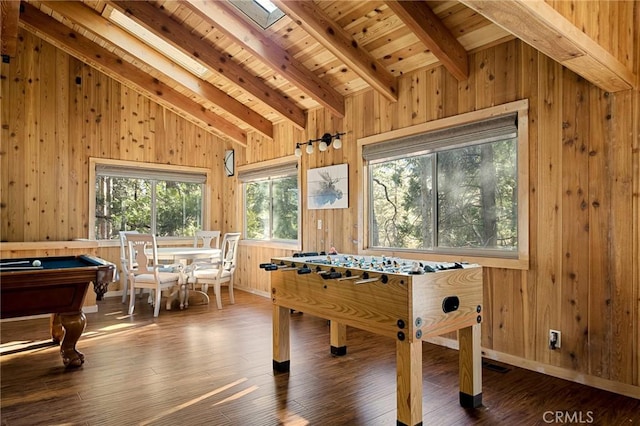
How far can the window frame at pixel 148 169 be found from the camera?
5.88m

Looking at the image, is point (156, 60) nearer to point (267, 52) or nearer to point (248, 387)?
Answer: point (267, 52)

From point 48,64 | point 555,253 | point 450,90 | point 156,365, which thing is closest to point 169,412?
point 156,365

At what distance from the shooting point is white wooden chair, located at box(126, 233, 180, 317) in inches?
187

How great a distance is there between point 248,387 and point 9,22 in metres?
4.15

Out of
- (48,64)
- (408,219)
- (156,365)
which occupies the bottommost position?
(156,365)

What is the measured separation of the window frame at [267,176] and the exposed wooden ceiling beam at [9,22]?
10.8 feet

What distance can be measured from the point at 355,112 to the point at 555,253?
2.63 metres

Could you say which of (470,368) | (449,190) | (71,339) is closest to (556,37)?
(449,190)

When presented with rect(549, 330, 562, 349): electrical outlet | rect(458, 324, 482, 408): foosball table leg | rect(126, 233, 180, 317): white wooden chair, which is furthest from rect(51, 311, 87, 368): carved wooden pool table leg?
rect(549, 330, 562, 349): electrical outlet

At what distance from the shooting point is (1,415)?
2.36 meters

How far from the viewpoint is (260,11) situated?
13.0 ft

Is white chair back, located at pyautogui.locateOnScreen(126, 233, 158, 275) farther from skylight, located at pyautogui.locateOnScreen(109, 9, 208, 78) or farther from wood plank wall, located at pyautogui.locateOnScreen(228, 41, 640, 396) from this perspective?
wood plank wall, located at pyautogui.locateOnScreen(228, 41, 640, 396)

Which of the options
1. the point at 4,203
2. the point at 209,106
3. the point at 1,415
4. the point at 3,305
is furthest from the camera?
the point at 209,106

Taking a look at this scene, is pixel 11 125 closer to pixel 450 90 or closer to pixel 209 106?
pixel 209 106
